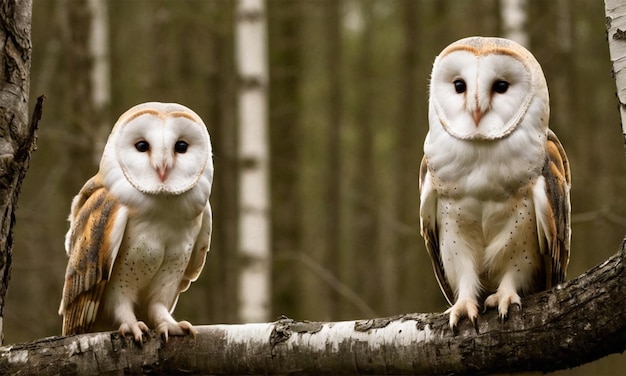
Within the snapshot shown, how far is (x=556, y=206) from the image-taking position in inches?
135

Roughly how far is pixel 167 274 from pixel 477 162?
1.42m

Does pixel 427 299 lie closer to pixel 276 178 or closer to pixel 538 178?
pixel 276 178

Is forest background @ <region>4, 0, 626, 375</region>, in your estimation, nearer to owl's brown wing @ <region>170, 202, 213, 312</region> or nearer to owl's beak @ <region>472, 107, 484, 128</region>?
owl's beak @ <region>472, 107, 484, 128</region>

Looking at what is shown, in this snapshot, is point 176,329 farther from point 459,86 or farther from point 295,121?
point 295,121

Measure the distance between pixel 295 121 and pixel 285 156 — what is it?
41cm

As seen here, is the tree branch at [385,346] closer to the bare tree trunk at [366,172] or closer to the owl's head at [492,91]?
the owl's head at [492,91]

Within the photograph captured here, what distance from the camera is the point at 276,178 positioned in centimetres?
991

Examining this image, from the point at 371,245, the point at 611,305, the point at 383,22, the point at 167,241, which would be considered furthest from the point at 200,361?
the point at 383,22

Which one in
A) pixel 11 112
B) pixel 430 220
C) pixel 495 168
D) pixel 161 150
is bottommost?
pixel 430 220

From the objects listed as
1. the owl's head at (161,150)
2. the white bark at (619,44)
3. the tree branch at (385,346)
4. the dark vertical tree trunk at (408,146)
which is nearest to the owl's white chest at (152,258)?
the owl's head at (161,150)

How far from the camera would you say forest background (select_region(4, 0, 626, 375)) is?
7.77 meters

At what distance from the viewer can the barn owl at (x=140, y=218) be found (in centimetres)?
365

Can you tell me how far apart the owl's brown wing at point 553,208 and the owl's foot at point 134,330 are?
156 centimetres

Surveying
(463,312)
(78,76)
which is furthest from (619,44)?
(78,76)
